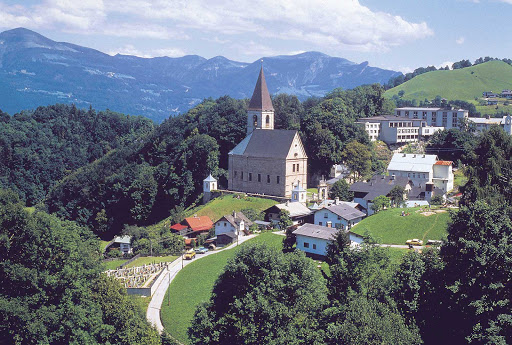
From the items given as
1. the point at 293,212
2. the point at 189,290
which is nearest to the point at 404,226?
the point at 293,212

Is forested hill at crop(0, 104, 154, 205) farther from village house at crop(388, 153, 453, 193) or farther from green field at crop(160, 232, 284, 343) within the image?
green field at crop(160, 232, 284, 343)

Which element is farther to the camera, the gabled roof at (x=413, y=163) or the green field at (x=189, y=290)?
the gabled roof at (x=413, y=163)

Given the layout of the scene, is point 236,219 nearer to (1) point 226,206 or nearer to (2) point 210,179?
(1) point 226,206

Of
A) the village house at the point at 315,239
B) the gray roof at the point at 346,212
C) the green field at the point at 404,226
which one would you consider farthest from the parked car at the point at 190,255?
the green field at the point at 404,226

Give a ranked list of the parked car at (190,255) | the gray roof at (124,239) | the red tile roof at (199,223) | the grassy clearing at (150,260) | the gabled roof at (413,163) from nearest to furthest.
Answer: the parked car at (190,255) → the grassy clearing at (150,260) → the red tile roof at (199,223) → the gray roof at (124,239) → the gabled roof at (413,163)

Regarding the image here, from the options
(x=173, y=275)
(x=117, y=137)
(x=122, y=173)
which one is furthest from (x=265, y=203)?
(x=117, y=137)

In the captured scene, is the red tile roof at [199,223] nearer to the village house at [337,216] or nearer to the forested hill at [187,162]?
the village house at [337,216]
